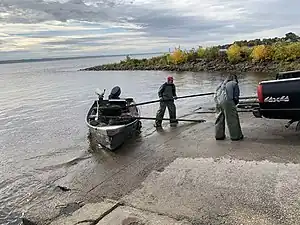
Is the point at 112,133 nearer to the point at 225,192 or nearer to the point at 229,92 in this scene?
the point at 229,92

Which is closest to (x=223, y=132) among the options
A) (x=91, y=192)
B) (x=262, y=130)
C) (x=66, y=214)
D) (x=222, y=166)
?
(x=262, y=130)

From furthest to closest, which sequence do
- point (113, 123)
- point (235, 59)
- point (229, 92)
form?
point (235, 59) < point (113, 123) < point (229, 92)

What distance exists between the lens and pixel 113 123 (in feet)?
36.6

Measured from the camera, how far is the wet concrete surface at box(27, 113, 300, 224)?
6782 millimetres

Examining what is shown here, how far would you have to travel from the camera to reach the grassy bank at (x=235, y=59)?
47.4 m

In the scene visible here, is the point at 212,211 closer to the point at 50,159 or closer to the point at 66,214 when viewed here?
the point at 66,214

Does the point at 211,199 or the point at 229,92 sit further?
the point at 229,92

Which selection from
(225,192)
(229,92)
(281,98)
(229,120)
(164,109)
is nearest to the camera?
(225,192)

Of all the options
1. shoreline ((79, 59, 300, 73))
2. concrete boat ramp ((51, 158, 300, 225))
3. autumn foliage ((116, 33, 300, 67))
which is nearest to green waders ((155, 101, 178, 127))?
concrete boat ramp ((51, 158, 300, 225))

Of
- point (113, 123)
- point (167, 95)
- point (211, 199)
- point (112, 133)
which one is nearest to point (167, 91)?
point (167, 95)

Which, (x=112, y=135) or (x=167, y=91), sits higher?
(x=167, y=91)

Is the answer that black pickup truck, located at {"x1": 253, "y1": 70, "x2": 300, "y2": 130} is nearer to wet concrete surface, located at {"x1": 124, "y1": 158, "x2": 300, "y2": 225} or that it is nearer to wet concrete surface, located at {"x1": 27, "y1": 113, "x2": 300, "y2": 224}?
wet concrete surface, located at {"x1": 27, "y1": 113, "x2": 300, "y2": 224}

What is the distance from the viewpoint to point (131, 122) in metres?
11.3

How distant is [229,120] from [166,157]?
1.92 m
